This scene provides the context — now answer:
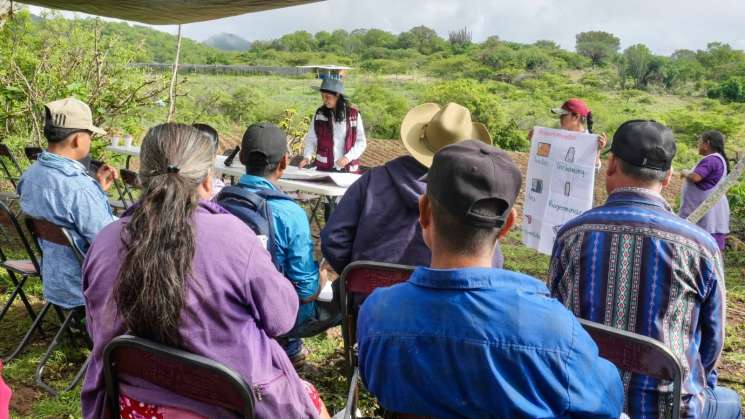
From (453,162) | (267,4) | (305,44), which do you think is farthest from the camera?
(305,44)

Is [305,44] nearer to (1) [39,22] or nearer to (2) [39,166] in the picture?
(1) [39,22]

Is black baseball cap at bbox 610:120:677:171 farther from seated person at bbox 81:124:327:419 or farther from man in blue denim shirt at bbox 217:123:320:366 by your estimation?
man in blue denim shirt at bbox 217:123:320:366

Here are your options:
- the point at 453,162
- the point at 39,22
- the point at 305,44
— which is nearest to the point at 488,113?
the point at 39,22

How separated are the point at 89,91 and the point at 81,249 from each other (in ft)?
18.1

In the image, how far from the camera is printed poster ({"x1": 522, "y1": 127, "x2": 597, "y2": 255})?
4.52 m

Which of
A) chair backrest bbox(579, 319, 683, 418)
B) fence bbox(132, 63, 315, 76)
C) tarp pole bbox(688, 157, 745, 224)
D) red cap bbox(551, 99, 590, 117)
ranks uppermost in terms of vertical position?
fence bbox(132, 63, 315, 76)

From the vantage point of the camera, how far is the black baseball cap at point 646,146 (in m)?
2.08

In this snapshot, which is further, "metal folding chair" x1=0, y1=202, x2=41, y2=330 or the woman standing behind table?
the woman standing behind table

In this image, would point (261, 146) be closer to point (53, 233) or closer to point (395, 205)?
point (395, 205)

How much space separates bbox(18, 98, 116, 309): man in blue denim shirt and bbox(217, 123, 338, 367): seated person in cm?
85

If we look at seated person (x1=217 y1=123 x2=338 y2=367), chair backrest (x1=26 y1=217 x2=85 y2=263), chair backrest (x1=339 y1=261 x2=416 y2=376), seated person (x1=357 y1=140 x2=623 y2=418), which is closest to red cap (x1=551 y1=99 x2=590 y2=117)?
seated person (x1=217 y1=123 x2=338 y2=367)

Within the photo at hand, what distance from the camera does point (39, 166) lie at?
3180 millimetres

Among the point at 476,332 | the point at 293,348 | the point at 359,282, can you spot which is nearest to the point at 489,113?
the point at 293,348

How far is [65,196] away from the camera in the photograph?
10.3ft
